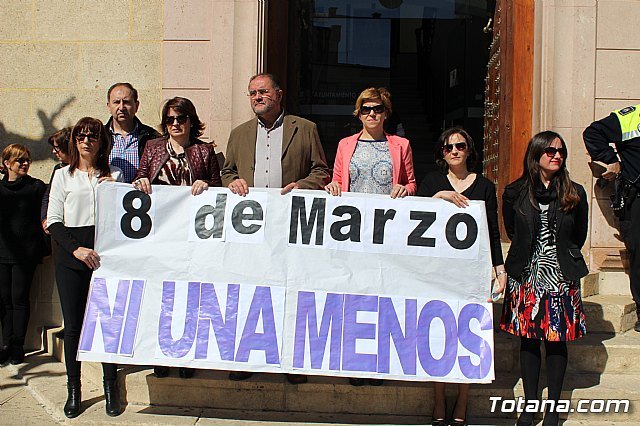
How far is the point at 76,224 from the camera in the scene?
4.55m

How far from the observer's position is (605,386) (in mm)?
4770

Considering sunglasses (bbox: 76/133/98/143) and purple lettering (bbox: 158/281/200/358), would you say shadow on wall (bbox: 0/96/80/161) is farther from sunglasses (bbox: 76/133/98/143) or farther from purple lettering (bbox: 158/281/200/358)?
purple lettering (bbox: 158/281/200/358)

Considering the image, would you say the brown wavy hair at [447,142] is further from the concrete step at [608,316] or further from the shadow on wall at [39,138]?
the shadow on wall at [39,138]

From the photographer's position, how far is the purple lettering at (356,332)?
423 cm

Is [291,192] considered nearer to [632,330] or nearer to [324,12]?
[632,330]

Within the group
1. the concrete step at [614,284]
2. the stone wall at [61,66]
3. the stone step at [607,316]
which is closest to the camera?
the stone step at [607,316]

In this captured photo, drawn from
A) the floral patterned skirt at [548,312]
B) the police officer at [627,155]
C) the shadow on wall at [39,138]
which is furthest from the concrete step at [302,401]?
the shadow on wall at [39,138]

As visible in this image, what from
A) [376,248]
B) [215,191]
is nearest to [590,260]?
[376,248]

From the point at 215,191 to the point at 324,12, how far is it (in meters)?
6.83

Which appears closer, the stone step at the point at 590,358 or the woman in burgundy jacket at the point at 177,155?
the woman in burgundy jacket at the point at 177,155

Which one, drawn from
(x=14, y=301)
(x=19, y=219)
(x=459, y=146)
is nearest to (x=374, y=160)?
(x=459, y=146)

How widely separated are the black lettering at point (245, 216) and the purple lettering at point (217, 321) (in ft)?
1.25

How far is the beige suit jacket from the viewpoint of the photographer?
4.71 meters

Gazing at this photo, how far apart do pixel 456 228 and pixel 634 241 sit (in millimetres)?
2124
